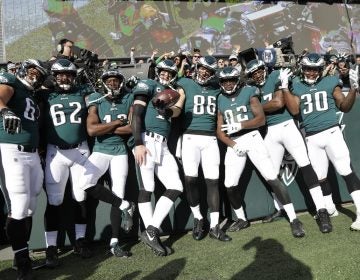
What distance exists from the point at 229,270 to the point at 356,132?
3.65 metres

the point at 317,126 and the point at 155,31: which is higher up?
the point at 155,31

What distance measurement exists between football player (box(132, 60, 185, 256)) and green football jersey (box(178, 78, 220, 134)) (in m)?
0.15

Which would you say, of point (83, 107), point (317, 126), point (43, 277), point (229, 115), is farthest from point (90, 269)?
point (317, 126)

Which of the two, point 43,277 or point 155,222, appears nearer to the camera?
point 43,277

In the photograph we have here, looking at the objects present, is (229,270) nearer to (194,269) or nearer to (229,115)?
(194,269)

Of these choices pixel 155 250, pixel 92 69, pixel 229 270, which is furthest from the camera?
pixel 92 69

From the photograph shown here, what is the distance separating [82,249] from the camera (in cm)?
495

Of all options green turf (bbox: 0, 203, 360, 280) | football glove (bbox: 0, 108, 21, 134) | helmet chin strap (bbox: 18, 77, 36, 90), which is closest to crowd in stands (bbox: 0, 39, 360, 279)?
helmet chin strap (bbox: 18, 77, 36, 90)

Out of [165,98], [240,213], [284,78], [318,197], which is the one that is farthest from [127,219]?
[284,78]

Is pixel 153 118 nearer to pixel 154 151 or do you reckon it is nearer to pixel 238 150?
pixel 154 151

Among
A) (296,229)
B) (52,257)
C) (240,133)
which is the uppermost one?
(240,133)

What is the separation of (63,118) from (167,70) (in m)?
1.45

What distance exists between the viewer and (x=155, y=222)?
488 cm

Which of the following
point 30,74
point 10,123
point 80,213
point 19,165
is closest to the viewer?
point 10,123
